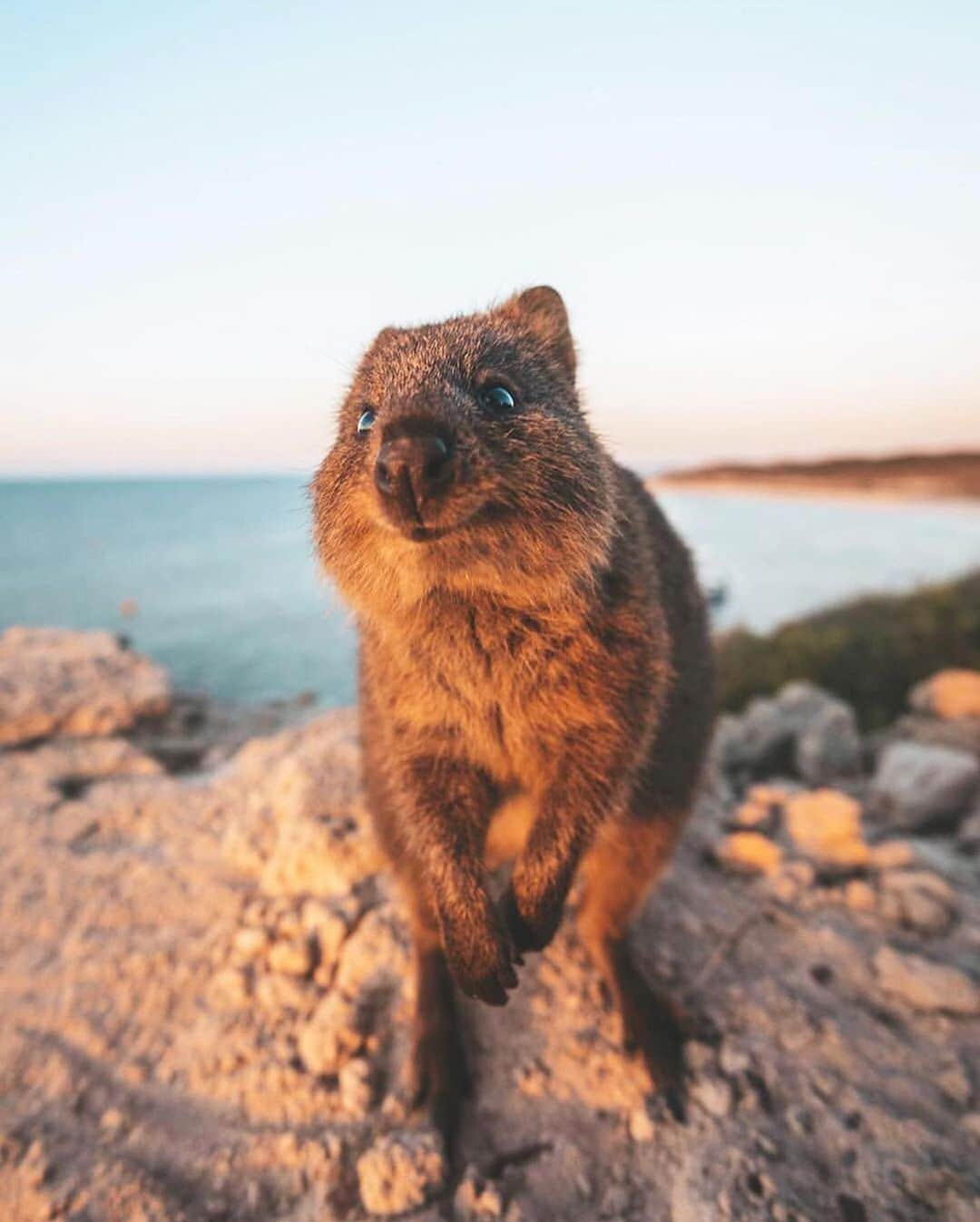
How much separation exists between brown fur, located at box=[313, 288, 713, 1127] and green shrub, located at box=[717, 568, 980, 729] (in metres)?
6.81

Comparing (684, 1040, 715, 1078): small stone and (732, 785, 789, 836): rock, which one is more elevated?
(684, 1040, 715, 1078): small stone

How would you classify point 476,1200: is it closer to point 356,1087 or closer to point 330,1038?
point 356,1087

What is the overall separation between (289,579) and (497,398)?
3567 centimetres

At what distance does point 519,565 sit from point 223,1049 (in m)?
2.53

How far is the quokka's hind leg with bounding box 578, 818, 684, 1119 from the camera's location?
10.4 ft

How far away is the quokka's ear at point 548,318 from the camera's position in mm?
3209

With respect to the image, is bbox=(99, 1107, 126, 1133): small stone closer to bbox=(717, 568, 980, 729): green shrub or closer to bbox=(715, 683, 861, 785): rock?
bbox=(715, 683, 861, 785): rock

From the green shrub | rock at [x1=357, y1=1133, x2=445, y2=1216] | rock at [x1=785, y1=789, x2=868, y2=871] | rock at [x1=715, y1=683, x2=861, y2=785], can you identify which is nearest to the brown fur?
rock at [x1=357, y1=1133, x2=445, y2=1216]

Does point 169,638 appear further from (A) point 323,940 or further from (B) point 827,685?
(A) point 323,940

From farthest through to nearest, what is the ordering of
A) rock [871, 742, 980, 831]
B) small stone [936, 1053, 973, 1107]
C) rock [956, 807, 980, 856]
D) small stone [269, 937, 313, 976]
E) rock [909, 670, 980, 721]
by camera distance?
1. rock [909, 670, 980, 721]
2. rock [871, 742, 980, 831]
3. rock [956, 807, 980, 856]
4. small stone [269, 937, 313, 976]
5. small stone [936, 1053, 973, 1107]

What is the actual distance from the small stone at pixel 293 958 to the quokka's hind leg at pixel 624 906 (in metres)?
1.31

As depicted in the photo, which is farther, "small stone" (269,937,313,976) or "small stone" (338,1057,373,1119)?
"small stone" (269,937,313,976)

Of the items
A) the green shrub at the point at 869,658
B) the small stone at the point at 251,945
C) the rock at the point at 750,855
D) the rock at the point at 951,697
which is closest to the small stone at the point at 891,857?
the rock at the point at 750,855

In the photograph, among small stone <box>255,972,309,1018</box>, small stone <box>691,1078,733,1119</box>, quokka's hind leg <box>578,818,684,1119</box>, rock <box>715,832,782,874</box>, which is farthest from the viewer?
rock <box>715,832,782,874</box>
